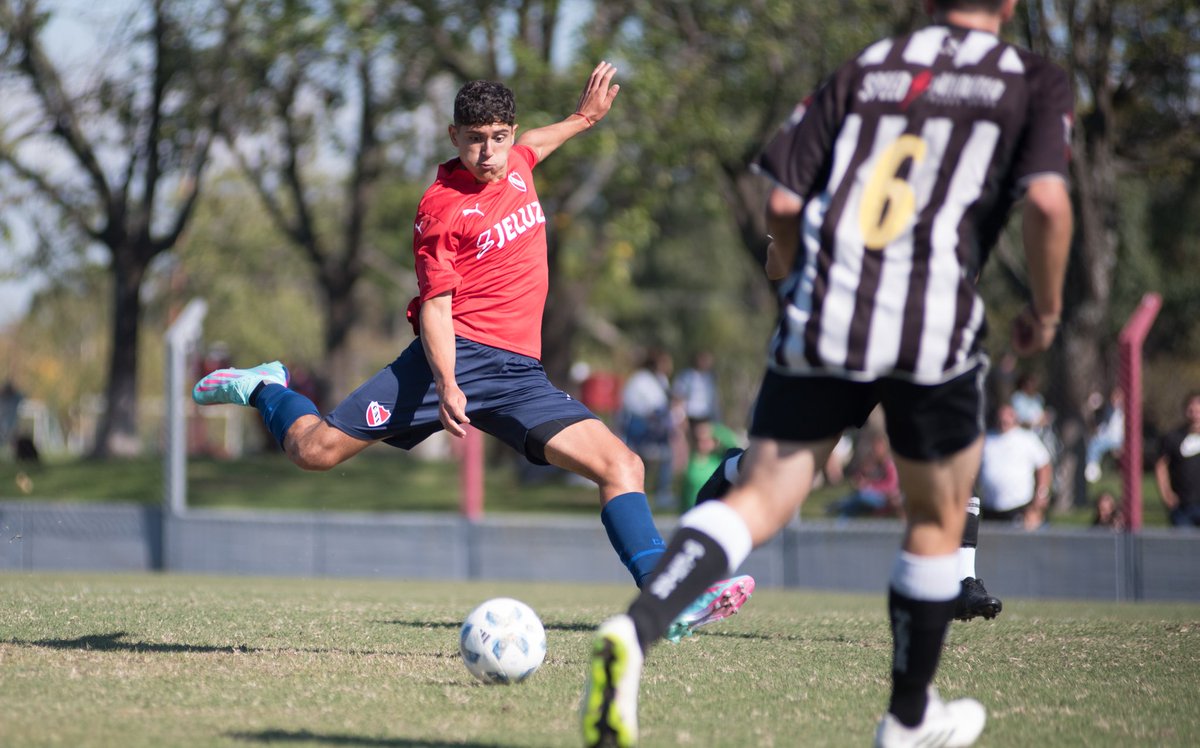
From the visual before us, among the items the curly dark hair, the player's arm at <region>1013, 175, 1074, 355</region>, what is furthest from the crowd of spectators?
the player's arm at <region>1013, 175, 1074, 355</region>

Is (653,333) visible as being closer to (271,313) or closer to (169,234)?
(271,313)

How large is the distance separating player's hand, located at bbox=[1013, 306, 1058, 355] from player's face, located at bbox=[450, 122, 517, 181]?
2.50 metres

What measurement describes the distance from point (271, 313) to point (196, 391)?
46.6m

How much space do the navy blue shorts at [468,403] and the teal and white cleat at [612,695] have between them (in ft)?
7.81

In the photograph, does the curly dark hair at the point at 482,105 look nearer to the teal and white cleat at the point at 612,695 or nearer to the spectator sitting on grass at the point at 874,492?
the teal and white cleat at the point at 612,695

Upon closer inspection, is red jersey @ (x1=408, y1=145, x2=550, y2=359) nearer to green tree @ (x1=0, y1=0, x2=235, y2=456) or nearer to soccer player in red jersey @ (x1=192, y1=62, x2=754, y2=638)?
soccer player in red jersey @ (x1=192, y1=62, x2=754, y2=638)

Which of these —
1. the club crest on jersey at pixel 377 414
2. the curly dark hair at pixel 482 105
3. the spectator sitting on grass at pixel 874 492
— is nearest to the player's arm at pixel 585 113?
the curly dark hair at pixel 482 105

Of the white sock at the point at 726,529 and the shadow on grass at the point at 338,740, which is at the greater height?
the white sock at the point at 726,529

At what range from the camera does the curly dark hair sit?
5793 mm

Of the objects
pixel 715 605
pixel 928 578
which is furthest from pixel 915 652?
pixel 715 605

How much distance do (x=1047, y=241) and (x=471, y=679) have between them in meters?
2.65

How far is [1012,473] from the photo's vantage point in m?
13.9

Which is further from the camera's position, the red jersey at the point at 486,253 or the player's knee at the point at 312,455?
the player's knee at the point at 312,455

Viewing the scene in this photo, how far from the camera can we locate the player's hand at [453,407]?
220 inches
